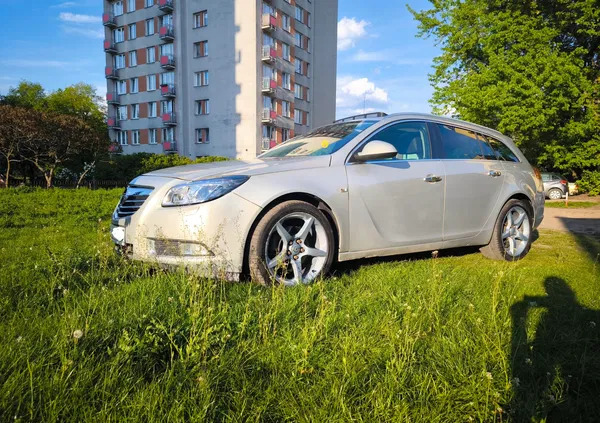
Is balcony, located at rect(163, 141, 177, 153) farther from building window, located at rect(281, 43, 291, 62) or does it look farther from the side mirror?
the side mirror

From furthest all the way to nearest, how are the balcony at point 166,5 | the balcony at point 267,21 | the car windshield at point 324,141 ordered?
1. the balcony at point 166,5
2. the balcony at point 267,21
3. the car windshield at point 324,141

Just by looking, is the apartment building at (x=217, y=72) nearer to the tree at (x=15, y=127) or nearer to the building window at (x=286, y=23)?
the building window at (x=286, y=23)

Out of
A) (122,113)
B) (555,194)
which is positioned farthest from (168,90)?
(555,194)

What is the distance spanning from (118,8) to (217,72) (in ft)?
49.9

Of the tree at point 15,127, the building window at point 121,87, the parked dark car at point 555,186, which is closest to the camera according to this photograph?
the tree at point 15,127

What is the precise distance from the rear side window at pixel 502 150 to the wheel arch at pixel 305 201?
2741 millimetres

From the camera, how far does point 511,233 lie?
5070 millimetres

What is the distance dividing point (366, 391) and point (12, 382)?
136 centimetres

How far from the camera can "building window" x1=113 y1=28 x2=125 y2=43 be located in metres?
41.3

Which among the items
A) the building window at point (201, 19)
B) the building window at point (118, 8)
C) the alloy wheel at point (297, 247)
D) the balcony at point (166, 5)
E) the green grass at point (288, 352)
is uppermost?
the building window at point (118, 8)

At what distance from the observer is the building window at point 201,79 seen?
3625cm

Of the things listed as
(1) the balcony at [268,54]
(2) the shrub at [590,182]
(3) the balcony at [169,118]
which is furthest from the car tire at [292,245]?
(3) the balcony at [169,118]

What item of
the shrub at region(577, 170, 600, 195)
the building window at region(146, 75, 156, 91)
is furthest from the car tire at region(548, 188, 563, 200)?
the building window at region(146, 75, 156, 91)

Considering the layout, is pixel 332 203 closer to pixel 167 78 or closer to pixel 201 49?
pixel 201 49
